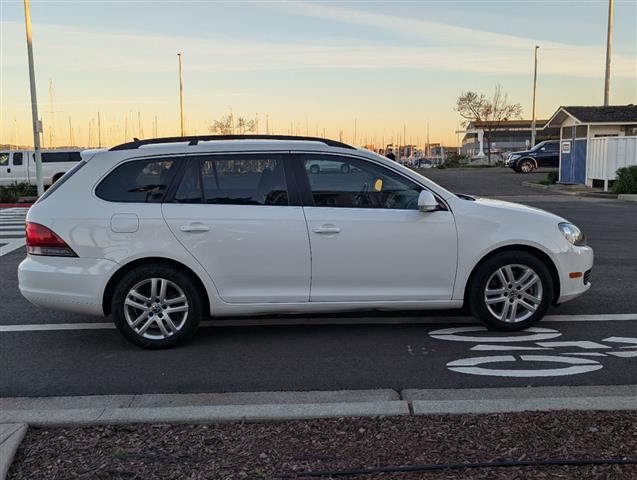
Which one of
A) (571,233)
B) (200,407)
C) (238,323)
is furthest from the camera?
(238,323)

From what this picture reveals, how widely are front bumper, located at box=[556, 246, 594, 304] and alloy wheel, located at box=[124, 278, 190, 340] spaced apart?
10.8ft

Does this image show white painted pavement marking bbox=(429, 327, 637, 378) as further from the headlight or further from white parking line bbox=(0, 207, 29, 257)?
white parking line bbox=(0, 207, 29, 257)

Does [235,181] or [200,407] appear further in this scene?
[235,181]

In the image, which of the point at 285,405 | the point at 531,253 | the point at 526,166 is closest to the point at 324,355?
the point at 285,405

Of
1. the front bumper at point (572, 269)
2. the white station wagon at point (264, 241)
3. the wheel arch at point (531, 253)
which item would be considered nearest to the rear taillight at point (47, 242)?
the white station wagon at point (264, 241)

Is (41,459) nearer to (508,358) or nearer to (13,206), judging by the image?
(508,358)

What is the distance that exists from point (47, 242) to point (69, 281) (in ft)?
1.21

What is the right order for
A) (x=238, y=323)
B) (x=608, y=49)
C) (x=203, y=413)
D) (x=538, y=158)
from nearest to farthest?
(x=203, y=413) → (x=238, y=323) → (x=608, y=49) → (x=538, y=158)

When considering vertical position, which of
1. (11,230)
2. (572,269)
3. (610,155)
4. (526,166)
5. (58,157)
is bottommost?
(11,230)

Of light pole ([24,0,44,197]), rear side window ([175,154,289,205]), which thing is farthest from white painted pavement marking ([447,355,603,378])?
light pole ([24,0,44,197])

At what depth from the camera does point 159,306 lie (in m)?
5.31

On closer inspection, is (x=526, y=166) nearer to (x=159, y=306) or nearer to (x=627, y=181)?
(x=627, y=181)

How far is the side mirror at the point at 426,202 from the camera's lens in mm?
5344

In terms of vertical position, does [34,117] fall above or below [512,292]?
above
